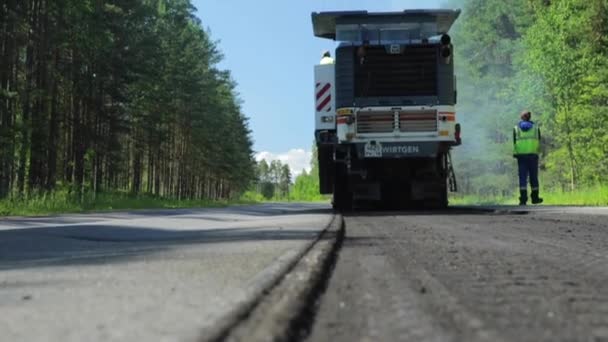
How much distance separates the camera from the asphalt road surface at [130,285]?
1.66 meters

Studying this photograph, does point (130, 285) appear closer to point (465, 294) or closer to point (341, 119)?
point (465, 294)

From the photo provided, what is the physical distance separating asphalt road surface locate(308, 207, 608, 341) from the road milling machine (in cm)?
710

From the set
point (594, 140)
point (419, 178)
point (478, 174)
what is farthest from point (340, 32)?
point (478, 174)

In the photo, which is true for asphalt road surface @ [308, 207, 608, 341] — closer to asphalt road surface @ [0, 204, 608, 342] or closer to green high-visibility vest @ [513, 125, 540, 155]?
asphalt road surface @ [0, 204, 608, 342]

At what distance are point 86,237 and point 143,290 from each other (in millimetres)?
3730

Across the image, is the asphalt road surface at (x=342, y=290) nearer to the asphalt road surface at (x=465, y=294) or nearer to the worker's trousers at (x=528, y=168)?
the asphalt road surface at (x=465, y=294)

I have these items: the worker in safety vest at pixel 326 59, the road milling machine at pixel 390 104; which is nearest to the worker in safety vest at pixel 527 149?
the road milling machine at pixel 390 104

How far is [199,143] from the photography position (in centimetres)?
4903

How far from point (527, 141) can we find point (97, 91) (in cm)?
2230

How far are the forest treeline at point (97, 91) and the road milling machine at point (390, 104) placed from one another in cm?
1019

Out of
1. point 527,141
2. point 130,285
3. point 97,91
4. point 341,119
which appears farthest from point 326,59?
point 97,91

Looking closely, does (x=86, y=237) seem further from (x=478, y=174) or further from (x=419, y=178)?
(x=478, y=174)

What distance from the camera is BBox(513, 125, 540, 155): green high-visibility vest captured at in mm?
13734

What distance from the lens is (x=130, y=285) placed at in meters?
2.59
